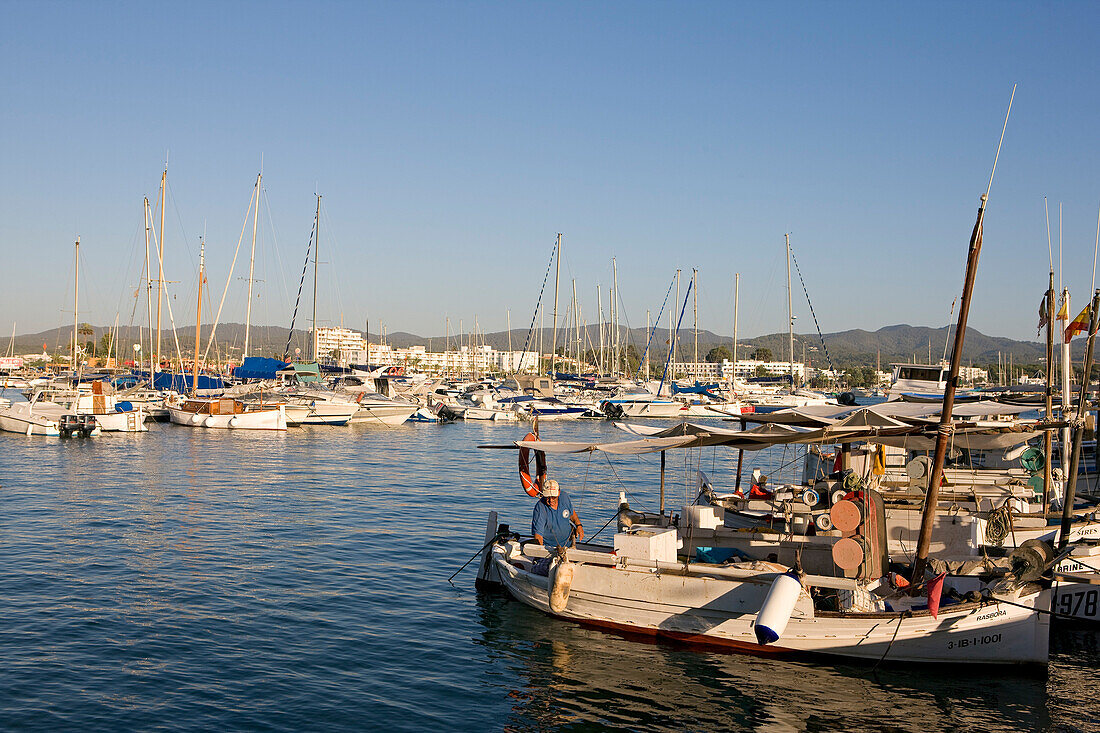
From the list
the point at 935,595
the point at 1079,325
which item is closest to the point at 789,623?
the point at 935,595

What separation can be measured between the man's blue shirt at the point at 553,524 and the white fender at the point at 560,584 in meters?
1.59

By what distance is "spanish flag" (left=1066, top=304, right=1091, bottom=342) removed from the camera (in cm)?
2032

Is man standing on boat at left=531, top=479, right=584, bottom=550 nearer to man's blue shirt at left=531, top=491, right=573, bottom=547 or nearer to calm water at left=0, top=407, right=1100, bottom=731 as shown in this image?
man's blue shirt at left=531, top=491, right=573, bottom=547

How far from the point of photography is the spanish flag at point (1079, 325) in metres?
20.3

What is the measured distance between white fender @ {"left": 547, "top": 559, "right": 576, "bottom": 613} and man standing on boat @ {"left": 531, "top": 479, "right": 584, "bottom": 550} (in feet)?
5.12

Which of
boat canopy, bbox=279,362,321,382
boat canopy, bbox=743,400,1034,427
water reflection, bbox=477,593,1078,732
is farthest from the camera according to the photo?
boat canopy, bbox=279,362,321,382

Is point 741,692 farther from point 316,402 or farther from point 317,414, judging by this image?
point 316,402

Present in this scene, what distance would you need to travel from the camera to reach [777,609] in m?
11.9

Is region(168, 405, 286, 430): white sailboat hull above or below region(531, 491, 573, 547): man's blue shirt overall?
below

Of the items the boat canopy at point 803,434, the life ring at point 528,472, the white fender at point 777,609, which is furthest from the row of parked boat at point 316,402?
the white fender at point 777,609

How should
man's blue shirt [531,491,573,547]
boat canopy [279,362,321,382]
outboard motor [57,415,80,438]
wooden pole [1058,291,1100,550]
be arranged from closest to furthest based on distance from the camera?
wooden pole [1058,291,1100,550], man's blue shirt [531,491,573,547], outboard motor [57,415,80,438], boat canopy [279,362,321,382]

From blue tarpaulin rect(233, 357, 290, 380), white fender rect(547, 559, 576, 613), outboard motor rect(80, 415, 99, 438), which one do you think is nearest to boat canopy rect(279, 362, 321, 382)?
blue tarpaulin rect(233, 357, 290, 380)

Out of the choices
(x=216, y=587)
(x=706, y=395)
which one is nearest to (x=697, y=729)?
(x=216, y=587)

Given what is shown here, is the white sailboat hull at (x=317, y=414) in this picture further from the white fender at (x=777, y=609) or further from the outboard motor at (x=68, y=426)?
the white fender at (x=777, y=609)
